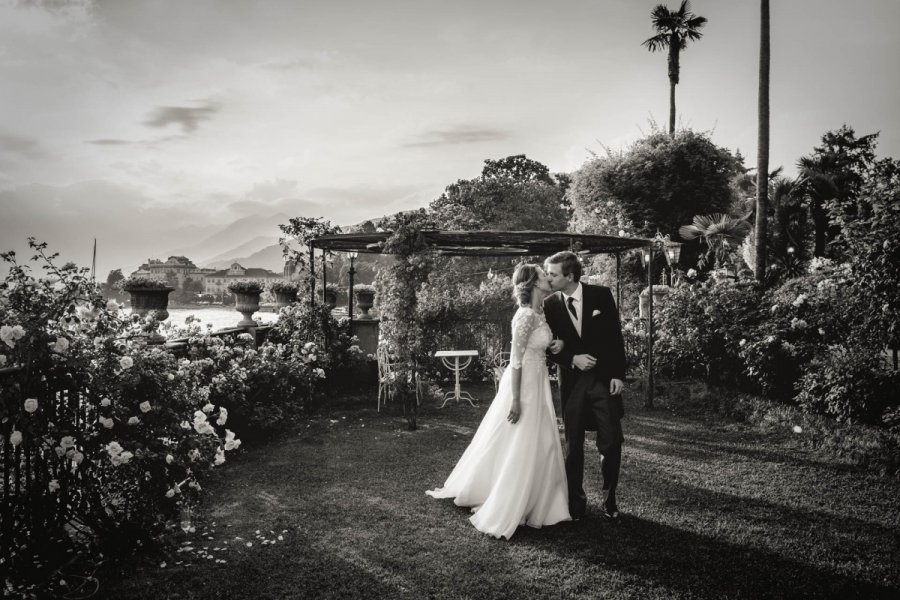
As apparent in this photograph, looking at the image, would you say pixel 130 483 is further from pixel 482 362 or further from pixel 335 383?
pixel 482 362

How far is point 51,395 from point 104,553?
109 centimetres

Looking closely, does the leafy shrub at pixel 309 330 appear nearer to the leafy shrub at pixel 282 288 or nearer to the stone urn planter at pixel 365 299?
the leafy shrub at pixel 282 288

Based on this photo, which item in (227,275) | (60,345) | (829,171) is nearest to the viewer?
(60,345)

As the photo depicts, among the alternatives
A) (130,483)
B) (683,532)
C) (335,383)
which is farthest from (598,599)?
(335,383)

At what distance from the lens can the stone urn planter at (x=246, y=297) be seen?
8852 mm

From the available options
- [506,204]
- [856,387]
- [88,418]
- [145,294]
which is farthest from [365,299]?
[506,204]

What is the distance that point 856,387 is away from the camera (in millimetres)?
6332

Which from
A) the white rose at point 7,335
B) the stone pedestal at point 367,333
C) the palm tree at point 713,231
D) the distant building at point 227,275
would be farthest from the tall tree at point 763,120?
the distant building at point 227,275

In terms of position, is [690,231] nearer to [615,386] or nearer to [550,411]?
[615,386]

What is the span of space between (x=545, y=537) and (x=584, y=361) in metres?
1.28

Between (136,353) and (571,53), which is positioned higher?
(571,53)

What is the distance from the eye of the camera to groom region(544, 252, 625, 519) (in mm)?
4234

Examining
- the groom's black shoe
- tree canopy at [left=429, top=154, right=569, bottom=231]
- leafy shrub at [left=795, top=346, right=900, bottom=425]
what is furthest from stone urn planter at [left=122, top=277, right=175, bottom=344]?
tree canopy at [left=429, top=154, right=569, bottom=231]

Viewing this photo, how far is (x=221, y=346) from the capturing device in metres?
6.58
